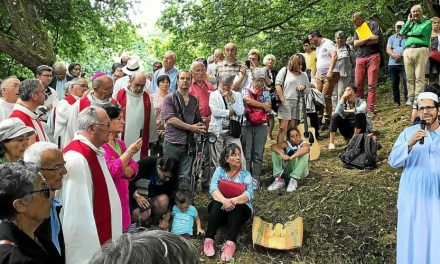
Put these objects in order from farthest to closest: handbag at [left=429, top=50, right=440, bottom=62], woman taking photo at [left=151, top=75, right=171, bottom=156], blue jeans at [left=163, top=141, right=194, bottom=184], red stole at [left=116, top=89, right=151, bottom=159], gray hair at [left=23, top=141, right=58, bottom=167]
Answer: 1. handbag at [left=429, top=50, right=440, bottom=62]
2. woman taking photo at [left=151, top=75, right=171, bottom=156]
3. blue jeans at [left=163, top=141, right=194, bottom=184]
4. red stole at [left=116, top=89, right=151, bottom=159]
5. gray hair at [left=23, top=141, right=58, bottom=167]

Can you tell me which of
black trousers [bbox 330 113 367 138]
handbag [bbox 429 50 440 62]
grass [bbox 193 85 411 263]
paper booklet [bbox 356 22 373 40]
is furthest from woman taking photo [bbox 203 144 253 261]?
handbag [bbox 429 50 440 62]

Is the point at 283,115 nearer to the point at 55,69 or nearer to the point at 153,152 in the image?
the point at 153,152

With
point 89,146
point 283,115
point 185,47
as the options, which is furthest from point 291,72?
point 185,47

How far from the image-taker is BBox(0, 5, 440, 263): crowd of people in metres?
2.55

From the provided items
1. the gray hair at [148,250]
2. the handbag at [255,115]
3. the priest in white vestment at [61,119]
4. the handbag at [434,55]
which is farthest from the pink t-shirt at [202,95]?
the gray hair at [148,250]

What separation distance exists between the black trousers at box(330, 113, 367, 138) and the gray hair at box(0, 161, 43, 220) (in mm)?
6221

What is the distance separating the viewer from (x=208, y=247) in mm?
5270

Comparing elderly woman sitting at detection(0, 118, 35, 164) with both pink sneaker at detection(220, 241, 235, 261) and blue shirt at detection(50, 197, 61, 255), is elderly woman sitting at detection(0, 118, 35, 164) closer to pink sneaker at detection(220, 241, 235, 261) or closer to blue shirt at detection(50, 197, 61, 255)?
blue shirt at detection(50, 197, 61, 255)

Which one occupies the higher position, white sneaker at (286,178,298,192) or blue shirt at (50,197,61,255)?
blue shirt at (50,197,61,255)

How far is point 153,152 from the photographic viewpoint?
6289mm

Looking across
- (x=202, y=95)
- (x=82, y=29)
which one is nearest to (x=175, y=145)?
(x=202, y=95)

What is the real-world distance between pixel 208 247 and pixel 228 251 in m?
0.23

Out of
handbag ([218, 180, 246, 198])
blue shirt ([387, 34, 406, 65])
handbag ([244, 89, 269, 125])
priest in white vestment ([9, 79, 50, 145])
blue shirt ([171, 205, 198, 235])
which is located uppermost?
blue shirt ([387, 34, 406, 65])

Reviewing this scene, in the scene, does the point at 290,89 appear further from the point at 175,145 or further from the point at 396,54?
the point at 396,54
